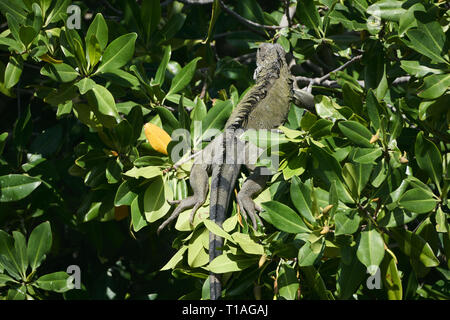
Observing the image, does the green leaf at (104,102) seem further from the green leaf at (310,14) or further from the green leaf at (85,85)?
the green leaf at (310,14)

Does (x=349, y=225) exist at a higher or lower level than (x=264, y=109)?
lower

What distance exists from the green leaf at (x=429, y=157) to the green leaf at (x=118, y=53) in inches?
60.3

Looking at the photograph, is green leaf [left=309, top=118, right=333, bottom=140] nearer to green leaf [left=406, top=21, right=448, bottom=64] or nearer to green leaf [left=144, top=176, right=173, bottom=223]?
green leaf [left=406, top=21, right=448, bottom=64]

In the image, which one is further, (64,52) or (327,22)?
(327,22)

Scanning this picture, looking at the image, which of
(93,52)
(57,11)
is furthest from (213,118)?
(57,11)

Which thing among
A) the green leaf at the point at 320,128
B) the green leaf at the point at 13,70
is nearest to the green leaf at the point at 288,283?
the green leaf at the point at 320,128

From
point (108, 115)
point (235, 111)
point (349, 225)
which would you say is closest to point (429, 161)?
point (349, 225)

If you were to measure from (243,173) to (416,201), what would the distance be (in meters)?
1.28

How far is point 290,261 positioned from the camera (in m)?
2.53

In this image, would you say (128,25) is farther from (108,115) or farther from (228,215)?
(228,215)

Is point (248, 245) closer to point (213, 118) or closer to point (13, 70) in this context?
point (213, 118)

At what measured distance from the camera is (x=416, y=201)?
2.23 m

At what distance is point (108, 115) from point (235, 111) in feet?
2.90

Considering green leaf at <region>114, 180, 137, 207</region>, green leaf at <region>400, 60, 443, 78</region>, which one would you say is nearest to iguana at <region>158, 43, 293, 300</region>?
green leaf at <region>114, 180, 137, 207</region>
